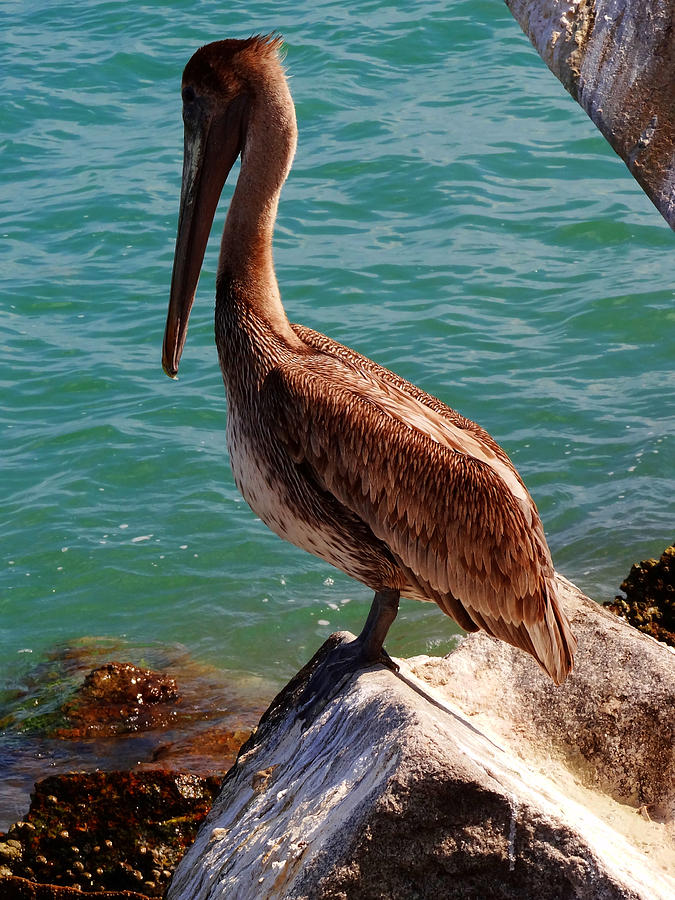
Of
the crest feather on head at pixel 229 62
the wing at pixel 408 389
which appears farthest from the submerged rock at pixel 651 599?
the crest feather on head at pixel 229 62

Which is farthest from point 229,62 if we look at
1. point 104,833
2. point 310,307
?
point 310,307

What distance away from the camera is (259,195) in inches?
152

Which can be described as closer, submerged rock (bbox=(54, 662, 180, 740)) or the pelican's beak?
the pelican's beak

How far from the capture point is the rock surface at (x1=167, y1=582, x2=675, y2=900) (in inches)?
96.6

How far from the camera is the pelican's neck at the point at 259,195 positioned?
12.6 feet

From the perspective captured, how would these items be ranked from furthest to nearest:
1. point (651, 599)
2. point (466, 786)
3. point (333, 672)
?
point (651, 599), point (333, 672), point (466, 786)

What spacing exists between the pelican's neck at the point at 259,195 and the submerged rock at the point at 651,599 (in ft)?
6.42

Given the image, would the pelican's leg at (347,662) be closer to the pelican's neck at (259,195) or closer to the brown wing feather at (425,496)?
the brown wing feather at (425,496)

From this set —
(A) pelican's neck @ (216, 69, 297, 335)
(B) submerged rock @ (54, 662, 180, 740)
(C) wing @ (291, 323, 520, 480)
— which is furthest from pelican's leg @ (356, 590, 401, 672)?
(B) submerged rock @ (54, 662, 180, 740)

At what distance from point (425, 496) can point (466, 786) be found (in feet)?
3.93

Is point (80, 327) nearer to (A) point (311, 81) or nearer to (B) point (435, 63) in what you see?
(A) point (311, 81)

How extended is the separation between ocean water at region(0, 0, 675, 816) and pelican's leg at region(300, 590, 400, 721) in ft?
7.00

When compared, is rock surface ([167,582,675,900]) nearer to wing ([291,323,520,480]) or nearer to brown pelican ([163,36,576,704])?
brown pelican ([163,36,576,704])

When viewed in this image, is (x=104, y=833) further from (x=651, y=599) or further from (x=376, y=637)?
(x=651, y=599)
